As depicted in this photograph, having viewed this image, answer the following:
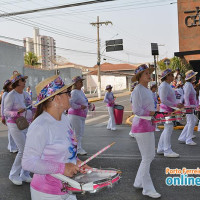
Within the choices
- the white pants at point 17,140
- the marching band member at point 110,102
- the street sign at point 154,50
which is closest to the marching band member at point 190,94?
the marching band member at point 110,102

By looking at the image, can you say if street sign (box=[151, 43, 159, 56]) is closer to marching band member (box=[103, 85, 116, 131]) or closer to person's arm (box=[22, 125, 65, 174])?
marching band member (box=[103, 85, 116, 131])

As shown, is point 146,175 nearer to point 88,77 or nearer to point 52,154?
point 52,154

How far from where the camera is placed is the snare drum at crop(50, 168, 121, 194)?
2.38 metres

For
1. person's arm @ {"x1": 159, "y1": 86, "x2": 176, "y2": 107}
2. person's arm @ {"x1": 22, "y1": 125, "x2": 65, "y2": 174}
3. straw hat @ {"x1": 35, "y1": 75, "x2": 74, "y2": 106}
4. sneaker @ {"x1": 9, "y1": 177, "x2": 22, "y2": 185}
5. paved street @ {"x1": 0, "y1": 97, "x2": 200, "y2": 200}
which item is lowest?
paved street @ {"x1": 0, "y1": 97, "x2": 200, "y2": 200}

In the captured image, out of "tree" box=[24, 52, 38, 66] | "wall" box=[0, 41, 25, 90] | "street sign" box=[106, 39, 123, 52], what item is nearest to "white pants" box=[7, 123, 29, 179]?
"wall" box=[0, 41, 25, 90]

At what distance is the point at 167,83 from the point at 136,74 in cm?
205

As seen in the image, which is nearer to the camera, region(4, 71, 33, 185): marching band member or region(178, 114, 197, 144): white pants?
region(4, 71, 33, 185): marching band member

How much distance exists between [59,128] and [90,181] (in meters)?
0.53

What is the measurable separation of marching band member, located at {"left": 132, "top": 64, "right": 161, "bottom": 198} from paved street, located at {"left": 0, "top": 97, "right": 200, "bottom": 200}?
227mm

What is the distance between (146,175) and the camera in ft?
16.1

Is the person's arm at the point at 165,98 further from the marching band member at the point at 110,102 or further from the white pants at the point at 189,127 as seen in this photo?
the marching band member at the point at 110,102

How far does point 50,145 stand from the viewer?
2.60m

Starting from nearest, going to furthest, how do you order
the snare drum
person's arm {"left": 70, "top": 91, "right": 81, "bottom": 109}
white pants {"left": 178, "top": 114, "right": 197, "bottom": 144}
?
the snare drum < person's arm {"left": 70, "top": 91, "right": 81, "bottom": 109} < white pants {"left": 178, "top": 114, "right": 197, "bottom": 144}

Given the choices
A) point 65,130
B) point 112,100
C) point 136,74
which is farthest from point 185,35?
point 65,130
